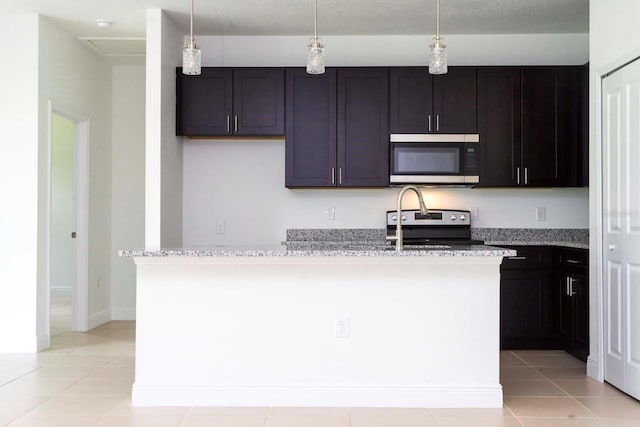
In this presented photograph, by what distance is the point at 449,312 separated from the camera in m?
3.36

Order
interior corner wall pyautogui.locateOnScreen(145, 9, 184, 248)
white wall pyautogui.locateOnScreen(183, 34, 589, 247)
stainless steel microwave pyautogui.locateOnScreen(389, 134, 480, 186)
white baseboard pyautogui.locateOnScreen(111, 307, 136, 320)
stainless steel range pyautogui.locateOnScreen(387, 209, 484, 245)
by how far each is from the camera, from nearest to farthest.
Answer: interior corner wall pyautogui.locateOnScreen(145, 9, 184, 248) → stainless steel microwave pyautogui.locateOnScreen(389, 134, 480, 186) → stainless steel range pyautogui.locateOnScreen(387, 209, 484, 245) → white wall pyautogui.locateOnScreen(183, 34, 589, 247) → white baseboard pyautogui.locateOnScreen(111, 307, 136, 320)

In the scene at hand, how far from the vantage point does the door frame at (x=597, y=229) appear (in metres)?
3.94

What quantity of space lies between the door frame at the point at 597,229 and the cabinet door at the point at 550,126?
970 millimetres

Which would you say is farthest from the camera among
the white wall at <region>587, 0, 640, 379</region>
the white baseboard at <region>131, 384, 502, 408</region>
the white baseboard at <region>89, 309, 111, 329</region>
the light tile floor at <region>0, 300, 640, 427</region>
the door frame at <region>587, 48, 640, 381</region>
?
the white baseboard at <region>89, 309, 111, 329</region>

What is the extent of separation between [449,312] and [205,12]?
3.07 metres

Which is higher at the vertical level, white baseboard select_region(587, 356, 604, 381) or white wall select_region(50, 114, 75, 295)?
white wall select_region(50, 114, 75, 295)

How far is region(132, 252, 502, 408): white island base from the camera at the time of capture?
3348 millimetres

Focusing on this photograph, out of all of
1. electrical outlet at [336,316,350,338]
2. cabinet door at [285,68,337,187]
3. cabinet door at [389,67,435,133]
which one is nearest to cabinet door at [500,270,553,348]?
cabinet door at [389,67,435,133]

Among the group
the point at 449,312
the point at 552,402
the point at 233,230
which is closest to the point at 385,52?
the point at 233,230

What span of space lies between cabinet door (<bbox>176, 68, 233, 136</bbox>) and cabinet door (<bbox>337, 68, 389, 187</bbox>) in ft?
3.14

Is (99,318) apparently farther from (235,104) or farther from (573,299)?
(573,299)

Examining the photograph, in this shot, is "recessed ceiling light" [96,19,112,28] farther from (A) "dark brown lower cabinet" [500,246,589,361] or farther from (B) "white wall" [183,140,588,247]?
(A) "dark brown lower cabinet" [500,246,589,361]

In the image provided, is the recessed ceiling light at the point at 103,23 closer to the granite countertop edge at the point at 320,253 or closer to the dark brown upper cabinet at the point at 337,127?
the dark brown upper cabinet at the point at 337,127

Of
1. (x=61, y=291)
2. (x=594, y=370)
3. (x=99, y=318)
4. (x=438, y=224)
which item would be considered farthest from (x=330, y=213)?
(x=61, y=291)
